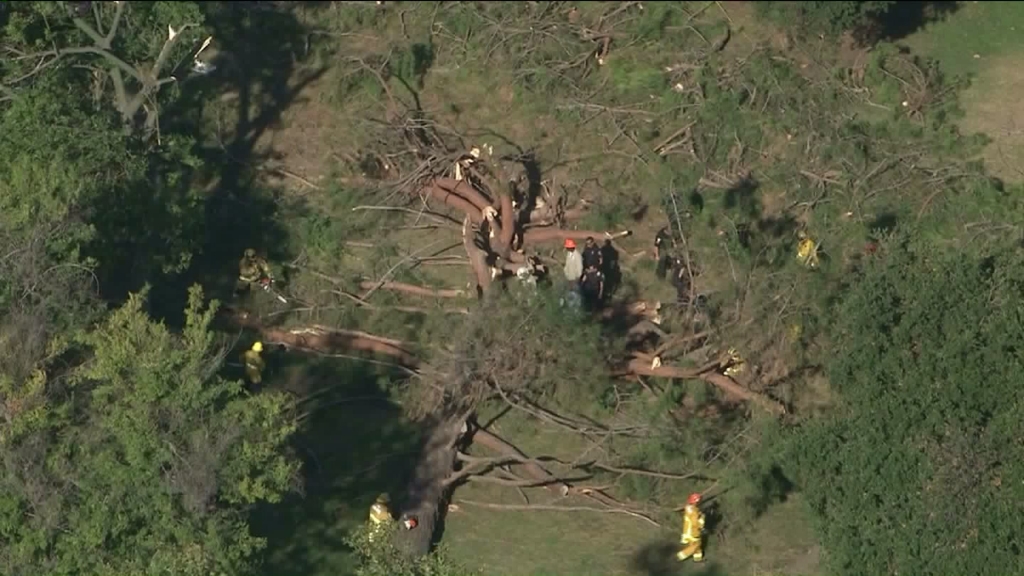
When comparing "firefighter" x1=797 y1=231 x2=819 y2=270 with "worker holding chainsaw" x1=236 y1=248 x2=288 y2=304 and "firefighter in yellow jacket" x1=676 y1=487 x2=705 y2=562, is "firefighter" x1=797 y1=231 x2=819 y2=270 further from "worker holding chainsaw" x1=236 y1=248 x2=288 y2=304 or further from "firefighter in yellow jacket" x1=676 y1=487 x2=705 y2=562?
"worker holding chainsaw" x1=236 y1=248 x2=288 y2=304

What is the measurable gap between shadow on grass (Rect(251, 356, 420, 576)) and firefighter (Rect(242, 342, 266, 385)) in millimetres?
244

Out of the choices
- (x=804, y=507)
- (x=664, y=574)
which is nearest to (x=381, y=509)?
(x=664, y=574)

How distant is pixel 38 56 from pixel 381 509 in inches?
284

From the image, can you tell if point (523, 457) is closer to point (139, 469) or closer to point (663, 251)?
point (663, 251)

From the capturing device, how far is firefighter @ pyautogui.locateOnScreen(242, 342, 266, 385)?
2066cm

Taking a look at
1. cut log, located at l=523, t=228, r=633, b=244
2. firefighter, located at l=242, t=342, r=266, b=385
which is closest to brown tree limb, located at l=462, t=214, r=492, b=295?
cut log, located at l=523, t=228, r=633, b=244

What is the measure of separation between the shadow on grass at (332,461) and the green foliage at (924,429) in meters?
4.32

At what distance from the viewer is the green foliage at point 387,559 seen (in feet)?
56.9

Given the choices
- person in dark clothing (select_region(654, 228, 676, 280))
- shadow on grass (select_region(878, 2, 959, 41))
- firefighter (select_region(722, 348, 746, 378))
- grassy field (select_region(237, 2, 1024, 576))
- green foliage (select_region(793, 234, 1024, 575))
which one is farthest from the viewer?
shadow on grass (select_region(878, 2, 959, 41))

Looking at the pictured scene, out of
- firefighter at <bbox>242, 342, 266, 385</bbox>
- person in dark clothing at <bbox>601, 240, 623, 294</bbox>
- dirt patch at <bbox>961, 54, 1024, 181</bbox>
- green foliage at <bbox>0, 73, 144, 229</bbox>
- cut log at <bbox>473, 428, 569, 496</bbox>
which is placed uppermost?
green foliage at <bbox>0, 73, 144, 229</bbox>

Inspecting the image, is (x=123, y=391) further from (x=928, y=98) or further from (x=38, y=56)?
(x=928, y=98)

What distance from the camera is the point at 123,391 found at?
53.6 ft

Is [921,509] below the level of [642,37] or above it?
above

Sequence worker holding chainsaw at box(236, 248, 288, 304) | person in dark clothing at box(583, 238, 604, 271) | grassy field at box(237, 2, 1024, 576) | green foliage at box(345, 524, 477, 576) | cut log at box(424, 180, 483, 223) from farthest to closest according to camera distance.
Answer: cut log at box(424, 180, 483, 223) < worker holding chainsaw at box(236, 248, 288, 304) < person in dark clothing at box(583, 238, 604, 271) < grassy field at box(237, 2, 1024, 576) < green foliage at box(345, 524, 477, 576)
